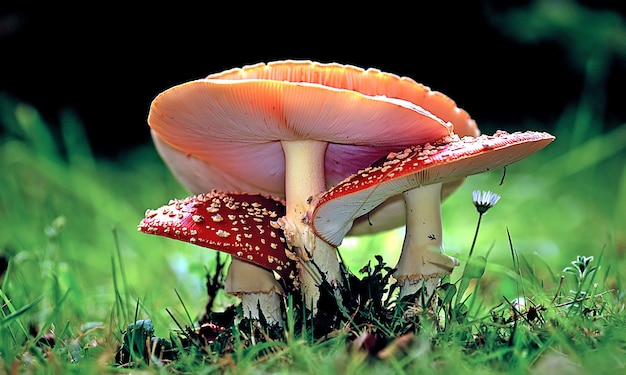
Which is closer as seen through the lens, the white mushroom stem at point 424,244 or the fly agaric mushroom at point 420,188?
the fly agaric mushroom at point 420,188

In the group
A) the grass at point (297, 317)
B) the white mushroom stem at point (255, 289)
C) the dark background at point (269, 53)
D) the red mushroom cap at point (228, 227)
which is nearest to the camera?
the grass at point (297, 317)

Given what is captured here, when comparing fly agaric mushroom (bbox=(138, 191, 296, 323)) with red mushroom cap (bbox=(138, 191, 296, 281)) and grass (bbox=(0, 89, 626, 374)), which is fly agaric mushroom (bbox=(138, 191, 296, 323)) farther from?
Result: grass (bbox=(0, 89, 626, 374))

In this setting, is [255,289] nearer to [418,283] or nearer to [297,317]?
[297,317]

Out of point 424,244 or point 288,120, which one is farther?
point 424,244

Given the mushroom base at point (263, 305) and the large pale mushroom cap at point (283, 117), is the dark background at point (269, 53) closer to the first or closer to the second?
the large pale mushroom cap at point (283, 117)

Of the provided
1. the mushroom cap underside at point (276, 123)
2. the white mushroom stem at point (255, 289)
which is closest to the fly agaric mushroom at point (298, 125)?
the mushroom cap underside at point (276, 123)

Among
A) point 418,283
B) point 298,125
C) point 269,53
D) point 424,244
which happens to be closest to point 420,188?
point 424,244
